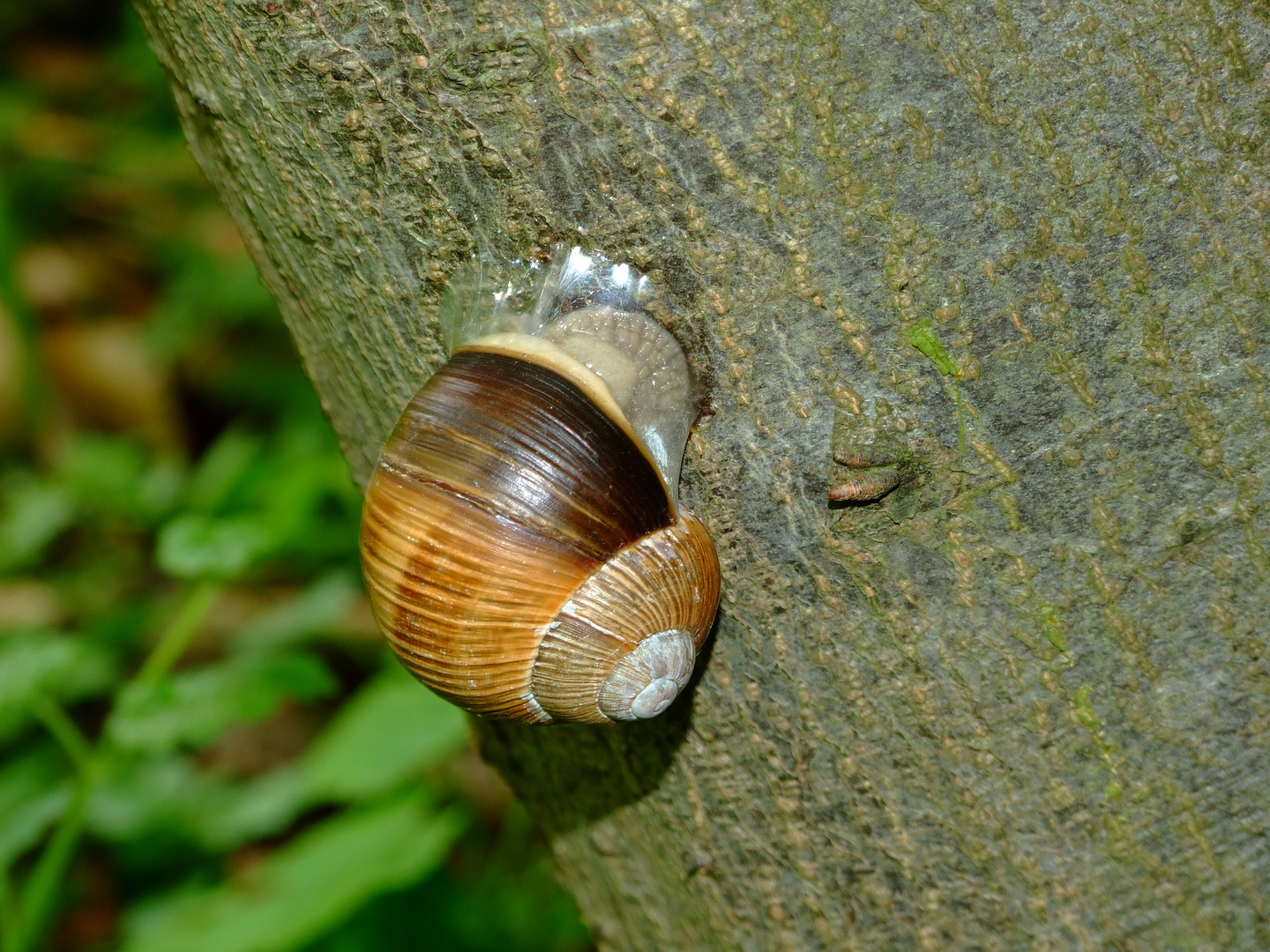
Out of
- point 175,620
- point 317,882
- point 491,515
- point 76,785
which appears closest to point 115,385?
point 175,620

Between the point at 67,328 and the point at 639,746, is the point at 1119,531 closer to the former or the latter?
the point at 639,746

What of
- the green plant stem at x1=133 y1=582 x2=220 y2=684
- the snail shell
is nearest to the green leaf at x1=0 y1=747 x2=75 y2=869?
the green plant stem at x1=133 y1=582 x2=220 y2=684

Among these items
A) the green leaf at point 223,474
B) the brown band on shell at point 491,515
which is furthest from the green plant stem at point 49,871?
the brown band on shell at point 491,515

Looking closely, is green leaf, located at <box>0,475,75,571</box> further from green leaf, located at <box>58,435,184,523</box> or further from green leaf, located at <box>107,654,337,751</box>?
green leaf, located at <box>107,654,337,751</box>

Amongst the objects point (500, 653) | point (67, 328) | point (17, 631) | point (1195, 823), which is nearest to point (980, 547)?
A: point (1195, 823)

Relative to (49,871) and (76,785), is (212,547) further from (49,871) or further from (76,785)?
(49,871)

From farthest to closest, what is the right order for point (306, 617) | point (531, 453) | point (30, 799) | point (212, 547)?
point (306, 617), point (30, 799), point (212, 547), point (531, 453)
